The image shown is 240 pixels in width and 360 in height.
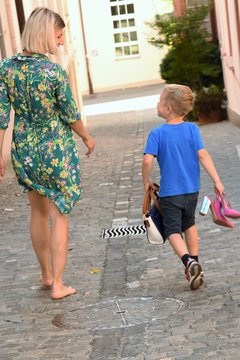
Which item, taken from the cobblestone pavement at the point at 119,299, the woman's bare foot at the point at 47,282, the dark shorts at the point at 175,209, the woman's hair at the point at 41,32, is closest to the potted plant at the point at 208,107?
the cobblestone pavement at the point at 119,299

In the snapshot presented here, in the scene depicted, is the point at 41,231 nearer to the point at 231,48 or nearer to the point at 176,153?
the point at 176,153

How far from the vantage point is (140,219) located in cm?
1074

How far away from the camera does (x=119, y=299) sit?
726 centimetres

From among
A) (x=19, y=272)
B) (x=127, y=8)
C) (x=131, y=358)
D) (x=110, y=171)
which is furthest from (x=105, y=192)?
(x=127, y=8)

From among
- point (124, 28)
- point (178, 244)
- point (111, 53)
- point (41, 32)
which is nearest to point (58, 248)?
point (178, 244)

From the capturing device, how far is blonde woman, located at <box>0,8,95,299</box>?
282 inches

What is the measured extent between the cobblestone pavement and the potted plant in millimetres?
12369

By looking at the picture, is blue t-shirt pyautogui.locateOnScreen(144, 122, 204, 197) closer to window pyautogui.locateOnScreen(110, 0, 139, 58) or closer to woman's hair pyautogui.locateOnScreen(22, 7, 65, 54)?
woman's hair pyautogui.locateOnScreen(22, 7, 65, 54)

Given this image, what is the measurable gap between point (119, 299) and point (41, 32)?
69.9 inches

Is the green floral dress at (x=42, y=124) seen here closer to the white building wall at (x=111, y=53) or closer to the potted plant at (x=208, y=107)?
the potted plant at (x=208, y=107)

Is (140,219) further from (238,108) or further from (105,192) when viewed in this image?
(238,108)

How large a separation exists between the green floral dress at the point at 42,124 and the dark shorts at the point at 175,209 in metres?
0.59

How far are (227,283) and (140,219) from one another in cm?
359

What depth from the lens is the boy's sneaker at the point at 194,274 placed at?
7055 mm
